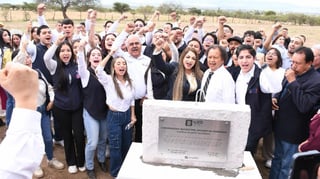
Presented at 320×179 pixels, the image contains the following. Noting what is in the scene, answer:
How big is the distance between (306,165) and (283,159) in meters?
2.23

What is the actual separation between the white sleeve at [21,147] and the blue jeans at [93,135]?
321cm

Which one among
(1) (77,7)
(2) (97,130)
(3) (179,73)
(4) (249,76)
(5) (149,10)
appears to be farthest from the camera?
(5) (149,10)

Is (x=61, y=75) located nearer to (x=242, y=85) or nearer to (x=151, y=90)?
(x=151, y=90)

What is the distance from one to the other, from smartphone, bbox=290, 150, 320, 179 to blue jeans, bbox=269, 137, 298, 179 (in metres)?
2.09

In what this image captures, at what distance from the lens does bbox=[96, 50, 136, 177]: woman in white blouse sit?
4047 millimetres

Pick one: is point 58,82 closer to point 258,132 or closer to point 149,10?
point 258,132

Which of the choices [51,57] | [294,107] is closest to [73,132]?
[51,57]

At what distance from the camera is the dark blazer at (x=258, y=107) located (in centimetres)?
378

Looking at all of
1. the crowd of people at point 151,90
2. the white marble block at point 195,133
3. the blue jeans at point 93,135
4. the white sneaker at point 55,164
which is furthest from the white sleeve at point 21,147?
the white sneaker at point 55,164

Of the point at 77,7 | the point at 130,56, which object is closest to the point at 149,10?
the point at 77,7

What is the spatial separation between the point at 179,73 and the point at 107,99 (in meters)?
0.95

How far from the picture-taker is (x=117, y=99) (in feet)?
13.3

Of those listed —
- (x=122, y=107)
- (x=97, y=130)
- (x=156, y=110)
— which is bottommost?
(x=97, y=130)

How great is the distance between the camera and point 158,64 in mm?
4473
